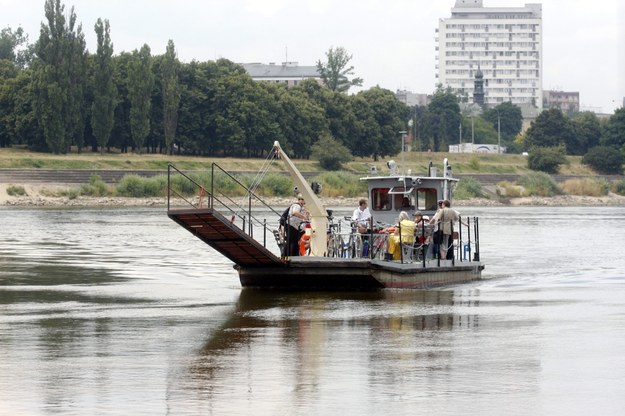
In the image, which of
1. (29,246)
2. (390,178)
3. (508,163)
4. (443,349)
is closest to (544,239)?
(29,246)

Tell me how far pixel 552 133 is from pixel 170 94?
7666cm

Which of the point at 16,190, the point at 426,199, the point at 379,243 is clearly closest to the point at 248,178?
the point at 16,190

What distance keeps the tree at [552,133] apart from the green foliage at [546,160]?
27.0 metres

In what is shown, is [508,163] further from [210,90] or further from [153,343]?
[153,343]

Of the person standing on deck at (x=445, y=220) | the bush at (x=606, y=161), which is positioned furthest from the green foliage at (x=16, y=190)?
the bush at (x=606, y=161)

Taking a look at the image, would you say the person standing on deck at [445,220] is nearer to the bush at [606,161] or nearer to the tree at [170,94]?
the tree at [170,94]

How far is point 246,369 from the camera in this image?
57.4ft

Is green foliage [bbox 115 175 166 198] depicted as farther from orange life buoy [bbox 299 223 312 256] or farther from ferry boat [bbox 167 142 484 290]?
orange life buoy [bbox 299 223 312 256]

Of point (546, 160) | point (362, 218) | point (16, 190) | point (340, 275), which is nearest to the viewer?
point (340, 275)

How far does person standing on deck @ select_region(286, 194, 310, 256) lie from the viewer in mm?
29302

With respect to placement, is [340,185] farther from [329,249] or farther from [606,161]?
[329,249]

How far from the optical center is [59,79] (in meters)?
110

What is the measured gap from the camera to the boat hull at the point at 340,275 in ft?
92.7

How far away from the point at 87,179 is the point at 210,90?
25.6 meters
